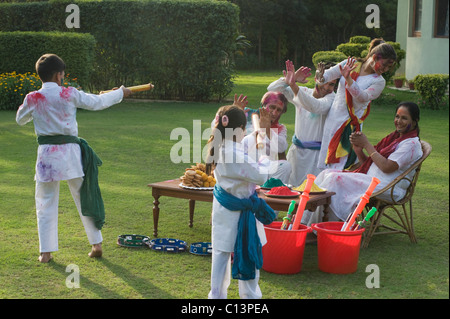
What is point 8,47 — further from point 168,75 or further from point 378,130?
point 378,130

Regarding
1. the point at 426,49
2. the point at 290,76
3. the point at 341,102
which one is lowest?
the point at 341,102

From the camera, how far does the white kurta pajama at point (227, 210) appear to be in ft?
14.6

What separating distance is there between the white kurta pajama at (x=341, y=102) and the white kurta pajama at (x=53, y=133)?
2.29 metres

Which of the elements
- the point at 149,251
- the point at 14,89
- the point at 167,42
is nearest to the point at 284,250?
the point at 149,251

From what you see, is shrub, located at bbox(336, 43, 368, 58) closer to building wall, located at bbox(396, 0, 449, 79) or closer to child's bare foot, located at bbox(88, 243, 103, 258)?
building wall, located at bbox(396, 0, 449, 79)

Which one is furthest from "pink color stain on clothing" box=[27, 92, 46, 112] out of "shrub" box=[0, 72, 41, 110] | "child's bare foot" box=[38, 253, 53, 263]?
"shrub" box=[0, 72, 41, 110]

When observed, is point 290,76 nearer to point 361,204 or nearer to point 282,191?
point 282,191

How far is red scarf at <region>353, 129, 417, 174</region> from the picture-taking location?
6.44 meters

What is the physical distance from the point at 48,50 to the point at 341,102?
14.3 m

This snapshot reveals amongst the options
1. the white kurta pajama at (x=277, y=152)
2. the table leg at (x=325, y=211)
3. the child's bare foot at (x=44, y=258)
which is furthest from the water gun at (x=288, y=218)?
the child's bare foot at (x=44, y=258)

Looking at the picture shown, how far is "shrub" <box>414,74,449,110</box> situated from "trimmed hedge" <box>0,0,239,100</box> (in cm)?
573

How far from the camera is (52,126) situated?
5594 millimetres

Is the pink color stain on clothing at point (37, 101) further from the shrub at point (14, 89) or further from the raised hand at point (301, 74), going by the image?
the shrub at point (14, 89)

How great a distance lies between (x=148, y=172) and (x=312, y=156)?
341 centimetres
